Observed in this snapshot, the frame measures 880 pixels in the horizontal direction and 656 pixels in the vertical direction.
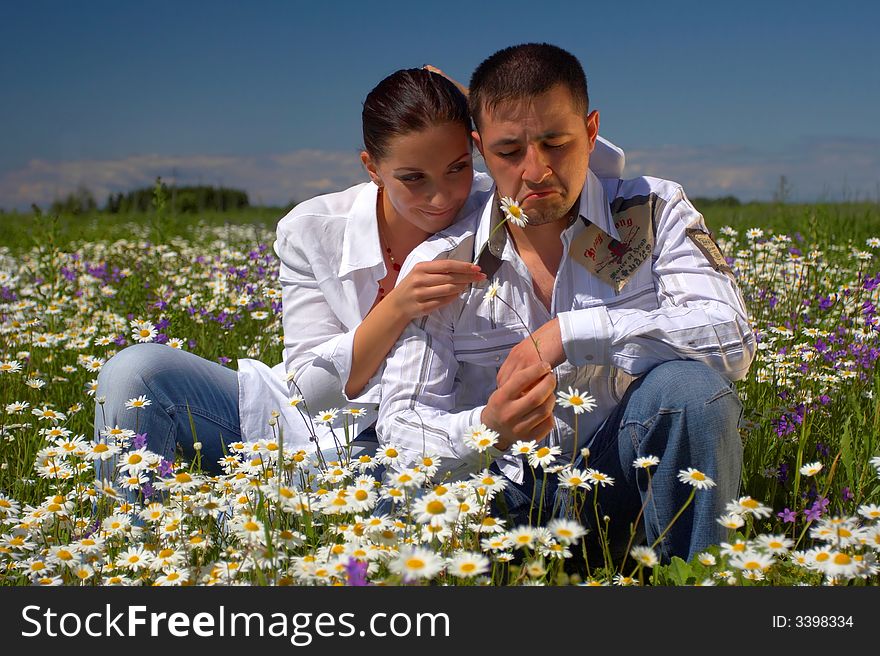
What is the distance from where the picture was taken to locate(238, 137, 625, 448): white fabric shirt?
331 centimetres

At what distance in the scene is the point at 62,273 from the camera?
699 centimetres

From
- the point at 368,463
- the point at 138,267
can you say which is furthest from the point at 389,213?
the point at 138,267

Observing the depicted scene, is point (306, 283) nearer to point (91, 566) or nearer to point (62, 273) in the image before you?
point (91, 566)

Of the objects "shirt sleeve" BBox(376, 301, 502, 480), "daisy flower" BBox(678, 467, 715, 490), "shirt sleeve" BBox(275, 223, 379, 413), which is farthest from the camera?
"shirt sleeve" BBox(275, 223, 379, 413)

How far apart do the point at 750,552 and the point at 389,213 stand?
1.97m

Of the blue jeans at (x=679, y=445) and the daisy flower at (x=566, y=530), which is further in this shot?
the blue jeans at (x=679, y=445)

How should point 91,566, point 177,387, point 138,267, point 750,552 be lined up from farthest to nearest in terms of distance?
point 138,267 → point 177,387 → point 91,566 → point 750,552

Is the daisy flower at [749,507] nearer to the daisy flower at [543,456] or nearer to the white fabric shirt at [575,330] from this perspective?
the daisy flower at [543,456]

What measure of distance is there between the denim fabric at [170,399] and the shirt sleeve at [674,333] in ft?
4.63

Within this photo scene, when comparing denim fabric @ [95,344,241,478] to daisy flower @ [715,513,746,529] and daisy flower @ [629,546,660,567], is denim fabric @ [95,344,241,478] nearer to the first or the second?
daisy flower @ [629,546,660,567]

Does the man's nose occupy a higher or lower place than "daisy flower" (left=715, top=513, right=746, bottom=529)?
higher

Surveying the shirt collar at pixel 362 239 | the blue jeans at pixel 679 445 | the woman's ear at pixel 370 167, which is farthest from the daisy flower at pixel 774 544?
the woman's ear at pixel 370 167

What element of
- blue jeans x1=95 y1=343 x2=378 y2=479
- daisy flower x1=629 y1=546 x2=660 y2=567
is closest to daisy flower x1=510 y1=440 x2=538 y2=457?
daisy flower x1=629 y1=546 x2=660 y2=567

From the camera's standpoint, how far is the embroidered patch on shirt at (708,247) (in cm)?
277
